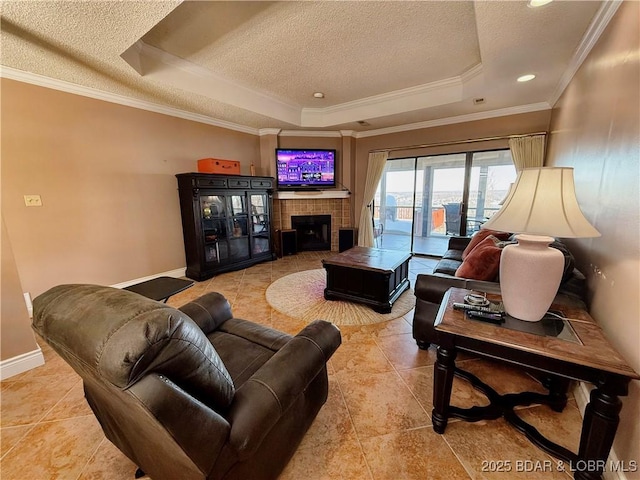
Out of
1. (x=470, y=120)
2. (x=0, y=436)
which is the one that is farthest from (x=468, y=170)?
(x=0, y=436)

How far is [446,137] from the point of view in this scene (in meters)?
4.60

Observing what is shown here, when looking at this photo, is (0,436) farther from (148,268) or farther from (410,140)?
(410,140)

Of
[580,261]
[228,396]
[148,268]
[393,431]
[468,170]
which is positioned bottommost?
[393,431]

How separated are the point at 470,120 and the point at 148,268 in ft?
18.3

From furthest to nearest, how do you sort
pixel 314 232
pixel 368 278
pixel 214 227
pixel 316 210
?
pixel 314 232, pixel 316 210, pixel 214 227, pixel 368 278

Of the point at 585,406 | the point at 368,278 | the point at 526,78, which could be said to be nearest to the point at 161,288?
the point at 368,278

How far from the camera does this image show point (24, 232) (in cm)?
275

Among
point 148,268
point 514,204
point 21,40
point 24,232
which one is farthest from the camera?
point 148,268

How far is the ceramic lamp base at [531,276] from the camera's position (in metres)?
1.27

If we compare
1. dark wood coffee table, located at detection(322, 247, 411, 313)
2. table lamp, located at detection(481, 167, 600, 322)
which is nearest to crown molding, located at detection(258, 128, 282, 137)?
dark wood coffee table, located at detection(322, 247, 411, 313)

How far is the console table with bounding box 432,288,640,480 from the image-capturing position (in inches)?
40.3

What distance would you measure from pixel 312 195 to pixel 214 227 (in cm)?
217

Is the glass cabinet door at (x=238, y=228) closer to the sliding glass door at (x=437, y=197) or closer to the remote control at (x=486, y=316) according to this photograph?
the sliding glass door at (x=437, y=197)

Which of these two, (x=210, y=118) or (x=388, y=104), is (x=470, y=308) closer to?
(x=388, y=104)
